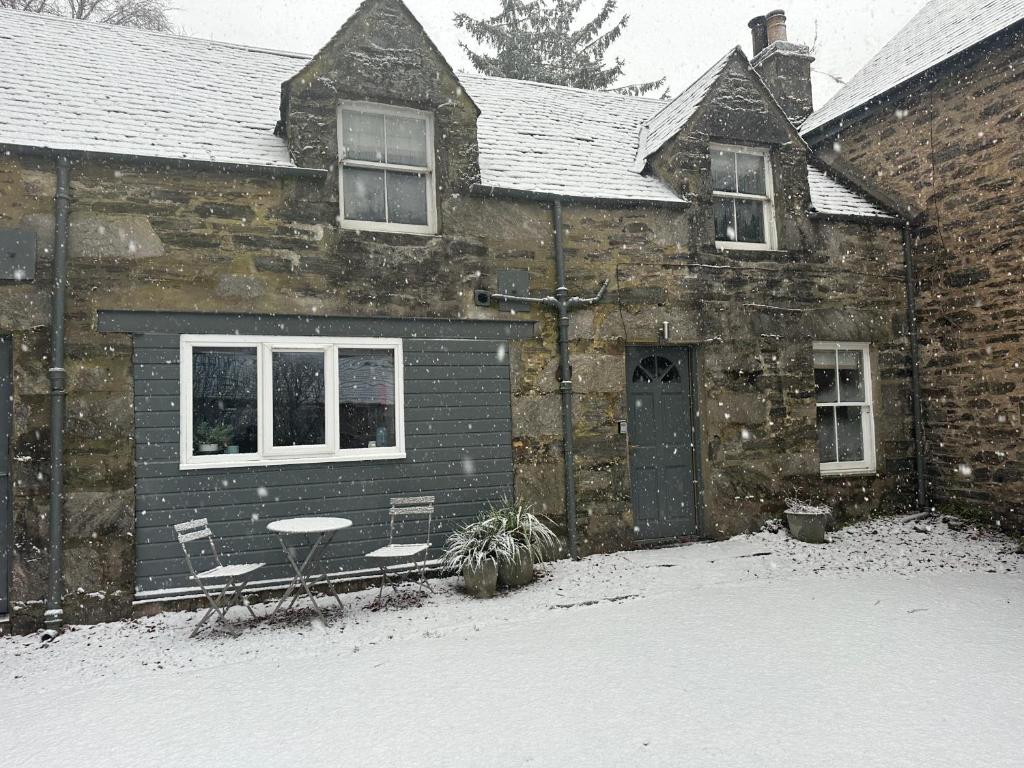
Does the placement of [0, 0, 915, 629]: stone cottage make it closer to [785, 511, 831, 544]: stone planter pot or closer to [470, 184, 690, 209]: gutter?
[470, 184, 690, 209]: gutter

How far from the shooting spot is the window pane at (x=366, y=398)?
7559mm

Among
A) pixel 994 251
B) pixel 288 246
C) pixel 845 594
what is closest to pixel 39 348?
pixel 288 246

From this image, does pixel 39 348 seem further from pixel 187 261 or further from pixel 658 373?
pixel 658 373

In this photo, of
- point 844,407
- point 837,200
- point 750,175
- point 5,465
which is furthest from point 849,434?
point 5,465

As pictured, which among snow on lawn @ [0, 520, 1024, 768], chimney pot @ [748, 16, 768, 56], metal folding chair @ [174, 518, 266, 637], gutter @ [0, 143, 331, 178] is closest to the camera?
snow on lawn @ [0, 520, 1024, 768]

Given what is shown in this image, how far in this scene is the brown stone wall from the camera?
909 centimetres

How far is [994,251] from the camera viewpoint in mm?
9312

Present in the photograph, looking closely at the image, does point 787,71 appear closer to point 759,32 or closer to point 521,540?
point 759,32

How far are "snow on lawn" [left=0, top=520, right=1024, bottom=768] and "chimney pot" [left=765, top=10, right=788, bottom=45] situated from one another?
34.3ft

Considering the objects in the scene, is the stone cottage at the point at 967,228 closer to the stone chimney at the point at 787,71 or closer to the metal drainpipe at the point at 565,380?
the stone chimney at the point at 787,71

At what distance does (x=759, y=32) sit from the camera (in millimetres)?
13680

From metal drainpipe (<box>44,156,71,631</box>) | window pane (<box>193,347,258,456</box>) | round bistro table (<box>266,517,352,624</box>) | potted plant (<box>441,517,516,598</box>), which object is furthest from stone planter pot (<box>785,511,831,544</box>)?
metal drainpipe (<box>44,156,71,631</box>)

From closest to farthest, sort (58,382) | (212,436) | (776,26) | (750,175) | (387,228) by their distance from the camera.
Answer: (58,382) < (212,436) < (387,228) < (750,175) < (776,26)

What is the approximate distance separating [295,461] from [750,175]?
286 inches
